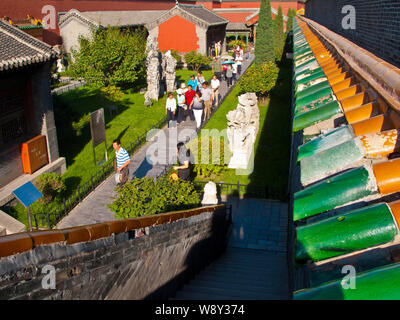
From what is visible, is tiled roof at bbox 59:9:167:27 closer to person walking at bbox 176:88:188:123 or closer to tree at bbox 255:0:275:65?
tree at bbox 255:0:275:65

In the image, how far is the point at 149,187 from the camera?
314 inches

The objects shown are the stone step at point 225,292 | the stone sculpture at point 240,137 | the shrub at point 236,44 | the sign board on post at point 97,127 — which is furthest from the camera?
the shrub at point 236,44

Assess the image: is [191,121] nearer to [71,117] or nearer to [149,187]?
[71,117]

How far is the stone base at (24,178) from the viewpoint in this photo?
10.6 meters

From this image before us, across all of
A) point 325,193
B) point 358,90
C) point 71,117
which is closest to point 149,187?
point 358,90

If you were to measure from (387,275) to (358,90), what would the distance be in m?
3.64

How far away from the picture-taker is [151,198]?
315 inches

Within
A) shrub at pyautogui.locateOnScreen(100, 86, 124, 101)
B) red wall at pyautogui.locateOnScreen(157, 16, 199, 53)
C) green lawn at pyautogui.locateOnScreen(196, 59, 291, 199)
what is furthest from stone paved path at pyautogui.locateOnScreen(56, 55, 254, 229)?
red wall at pyautogui.locateOnScreen(157, 16, 199, 53)

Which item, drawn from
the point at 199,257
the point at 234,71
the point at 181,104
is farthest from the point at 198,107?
the point at 234,71

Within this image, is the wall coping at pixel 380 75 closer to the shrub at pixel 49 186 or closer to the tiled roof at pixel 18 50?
the tiled roof at pixel 18 50

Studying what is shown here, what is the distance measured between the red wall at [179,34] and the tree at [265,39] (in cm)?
675

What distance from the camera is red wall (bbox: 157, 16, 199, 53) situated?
3391 centimetres

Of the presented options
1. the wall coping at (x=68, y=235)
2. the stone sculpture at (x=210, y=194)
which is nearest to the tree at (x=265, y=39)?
the stone sculpture at (x=210, y=194)

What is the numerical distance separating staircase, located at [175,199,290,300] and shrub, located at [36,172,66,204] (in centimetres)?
450
